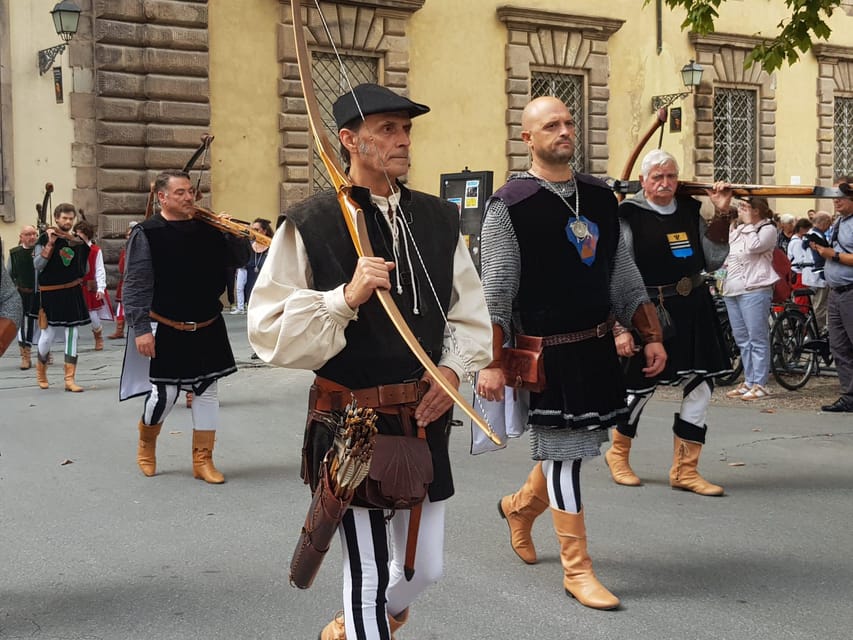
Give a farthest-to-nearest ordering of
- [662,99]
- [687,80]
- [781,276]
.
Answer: [662,99]
[687,80]
[781,276]

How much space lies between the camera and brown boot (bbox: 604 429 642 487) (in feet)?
22.7

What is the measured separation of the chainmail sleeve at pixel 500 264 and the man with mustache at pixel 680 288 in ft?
6.20

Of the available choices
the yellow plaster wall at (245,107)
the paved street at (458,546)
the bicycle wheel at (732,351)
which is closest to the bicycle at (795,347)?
the bicycle wheel at (732,351)

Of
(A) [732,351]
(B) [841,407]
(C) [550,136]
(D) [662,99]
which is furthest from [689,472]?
(D) [662,99]

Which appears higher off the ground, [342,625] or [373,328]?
[373,328]

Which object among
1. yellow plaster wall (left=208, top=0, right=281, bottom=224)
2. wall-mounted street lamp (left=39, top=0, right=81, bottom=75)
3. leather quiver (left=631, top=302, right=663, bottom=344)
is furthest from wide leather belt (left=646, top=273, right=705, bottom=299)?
yellow plaster wall (left=208, top=0, right=281, bottom=224)

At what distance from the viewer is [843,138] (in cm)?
2633

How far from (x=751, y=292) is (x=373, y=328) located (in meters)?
7.93

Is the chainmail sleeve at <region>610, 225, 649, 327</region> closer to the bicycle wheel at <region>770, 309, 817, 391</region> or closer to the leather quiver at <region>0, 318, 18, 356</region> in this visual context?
the leather quiver at <region>0, 318, 18, 356</region>

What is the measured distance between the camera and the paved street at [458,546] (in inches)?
173

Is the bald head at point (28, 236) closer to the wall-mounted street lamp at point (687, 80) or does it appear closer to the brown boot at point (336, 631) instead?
the brown boot at point (336, 631)

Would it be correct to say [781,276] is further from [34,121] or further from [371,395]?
[34,121]

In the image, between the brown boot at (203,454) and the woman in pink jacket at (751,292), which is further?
the woman in pink jacket at (751,292)

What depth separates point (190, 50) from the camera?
716 inches
